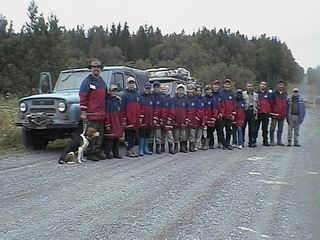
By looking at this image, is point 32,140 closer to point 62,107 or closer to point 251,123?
point 62,107

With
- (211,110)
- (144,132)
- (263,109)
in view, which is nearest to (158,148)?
(144,132)

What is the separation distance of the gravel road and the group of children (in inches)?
35.8

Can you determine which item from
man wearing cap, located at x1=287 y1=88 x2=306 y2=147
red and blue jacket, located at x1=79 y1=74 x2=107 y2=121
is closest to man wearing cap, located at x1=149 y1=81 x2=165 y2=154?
red and blue jacket, located at x1=79 y1=74 x2=107 y2=121

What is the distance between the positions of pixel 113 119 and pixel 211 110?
3547mm

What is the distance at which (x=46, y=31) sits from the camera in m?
40.2

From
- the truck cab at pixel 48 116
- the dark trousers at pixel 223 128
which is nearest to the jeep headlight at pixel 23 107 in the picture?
the truck cab at pixel 48 116

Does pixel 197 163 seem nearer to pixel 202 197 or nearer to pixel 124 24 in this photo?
pixel 202 197

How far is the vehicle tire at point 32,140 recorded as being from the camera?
12.1 m

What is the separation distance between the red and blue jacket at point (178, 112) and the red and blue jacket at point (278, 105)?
303 cm

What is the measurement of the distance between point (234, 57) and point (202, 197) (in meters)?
91.2

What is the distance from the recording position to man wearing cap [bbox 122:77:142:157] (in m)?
11.4

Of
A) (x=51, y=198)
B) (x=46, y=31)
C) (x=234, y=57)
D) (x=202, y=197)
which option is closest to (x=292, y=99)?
(x=202, y=197)

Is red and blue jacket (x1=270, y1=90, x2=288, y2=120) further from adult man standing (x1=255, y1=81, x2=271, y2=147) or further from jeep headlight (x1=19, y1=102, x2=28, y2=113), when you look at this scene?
jeep headlight (x1=19, y1=102, x2=28, y2=113)

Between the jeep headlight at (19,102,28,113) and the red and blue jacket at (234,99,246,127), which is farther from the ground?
the jeep headlight at (19,102,28,113)
